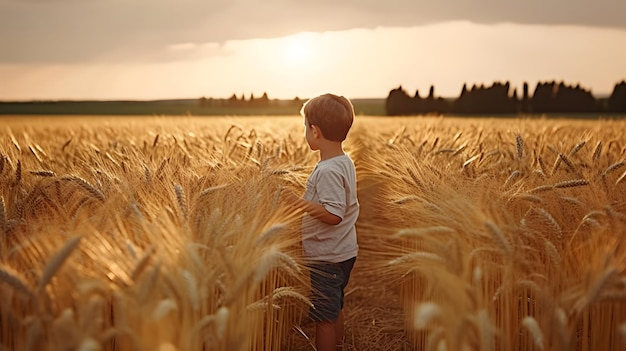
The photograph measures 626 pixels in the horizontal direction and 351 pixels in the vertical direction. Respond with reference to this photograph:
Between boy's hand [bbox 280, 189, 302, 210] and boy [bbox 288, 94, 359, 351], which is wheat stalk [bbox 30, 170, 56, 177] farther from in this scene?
boy [bbox 288, 94, 359, 351]

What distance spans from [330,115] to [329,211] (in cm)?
44

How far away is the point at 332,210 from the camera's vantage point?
110 inches

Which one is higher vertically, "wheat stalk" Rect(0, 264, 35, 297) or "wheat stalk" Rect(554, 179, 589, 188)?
"wheat stalk" Rect(554, 179, 589, 188)

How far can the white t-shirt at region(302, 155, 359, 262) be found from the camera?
2.81 metres

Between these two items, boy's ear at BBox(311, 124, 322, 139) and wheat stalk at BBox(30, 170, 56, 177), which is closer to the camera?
wheat stalk at BBox(30, 170, 56, 177)

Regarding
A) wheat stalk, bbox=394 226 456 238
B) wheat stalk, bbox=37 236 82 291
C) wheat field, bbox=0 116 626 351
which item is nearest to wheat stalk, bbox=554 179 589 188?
wheat field, bbox=0 116 626 351

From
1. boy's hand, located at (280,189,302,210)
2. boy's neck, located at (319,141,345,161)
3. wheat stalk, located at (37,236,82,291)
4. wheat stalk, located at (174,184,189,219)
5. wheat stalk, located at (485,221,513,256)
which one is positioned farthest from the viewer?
boy's neck, located at (319,141,345,161)

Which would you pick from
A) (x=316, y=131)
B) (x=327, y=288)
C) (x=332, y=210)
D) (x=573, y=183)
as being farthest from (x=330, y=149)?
Result: (x=573, y=183)

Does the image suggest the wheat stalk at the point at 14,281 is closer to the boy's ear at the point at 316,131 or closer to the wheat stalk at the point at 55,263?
the wheat stalk at the point at 55,263

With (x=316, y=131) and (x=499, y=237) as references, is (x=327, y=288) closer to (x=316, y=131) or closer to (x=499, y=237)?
(x=316, y=131)

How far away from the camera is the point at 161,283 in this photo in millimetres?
1636

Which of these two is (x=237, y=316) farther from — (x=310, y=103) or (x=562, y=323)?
(x=310, y=103)

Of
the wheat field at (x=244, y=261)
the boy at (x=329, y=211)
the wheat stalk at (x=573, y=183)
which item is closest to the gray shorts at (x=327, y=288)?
the boy at (x=329, y=211)

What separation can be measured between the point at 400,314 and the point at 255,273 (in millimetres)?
2588
